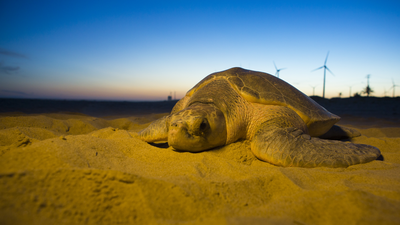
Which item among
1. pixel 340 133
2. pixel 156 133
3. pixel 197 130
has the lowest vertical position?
pixel 340 133

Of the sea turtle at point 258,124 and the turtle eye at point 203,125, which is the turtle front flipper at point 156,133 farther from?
the turtle eye at point 203,125

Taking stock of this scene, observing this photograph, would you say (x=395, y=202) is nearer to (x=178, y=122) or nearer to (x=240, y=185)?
(x=240, y=185)

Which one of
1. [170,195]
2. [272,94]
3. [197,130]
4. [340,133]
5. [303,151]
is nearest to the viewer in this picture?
[170,195]

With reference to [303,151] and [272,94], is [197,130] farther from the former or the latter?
[272,94]

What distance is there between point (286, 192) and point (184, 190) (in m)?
0.75

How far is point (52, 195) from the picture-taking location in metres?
0.91

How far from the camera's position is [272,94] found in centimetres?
298

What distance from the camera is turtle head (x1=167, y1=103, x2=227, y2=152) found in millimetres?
2158

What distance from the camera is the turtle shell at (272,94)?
115 inches

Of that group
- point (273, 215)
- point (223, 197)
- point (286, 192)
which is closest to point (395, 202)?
point (286, 192)

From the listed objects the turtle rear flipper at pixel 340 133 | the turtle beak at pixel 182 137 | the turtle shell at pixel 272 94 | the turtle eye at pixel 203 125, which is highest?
the turtle shell at pixel 272 94

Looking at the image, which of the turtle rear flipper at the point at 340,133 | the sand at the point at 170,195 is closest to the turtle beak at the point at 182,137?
the sand at the point at 170,195

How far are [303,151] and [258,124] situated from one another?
827 millimetres

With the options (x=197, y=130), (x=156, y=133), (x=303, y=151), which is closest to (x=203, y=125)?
(x=197, y=130)
